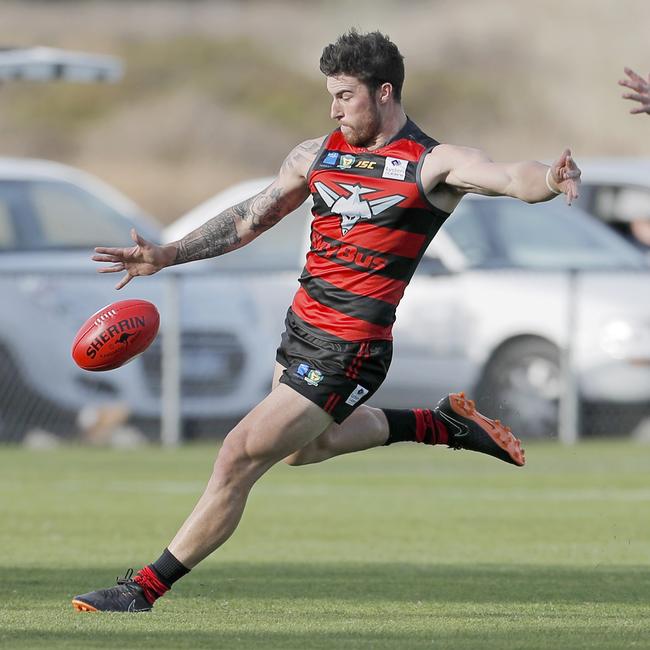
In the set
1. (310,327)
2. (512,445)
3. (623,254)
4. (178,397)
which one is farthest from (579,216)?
(310,327)

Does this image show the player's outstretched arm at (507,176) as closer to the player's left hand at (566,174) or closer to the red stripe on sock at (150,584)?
the player's left hand at (566,174)

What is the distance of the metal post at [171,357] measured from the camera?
16812 mm

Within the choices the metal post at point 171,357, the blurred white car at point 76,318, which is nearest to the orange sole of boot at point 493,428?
the blurred white car at point 76,318

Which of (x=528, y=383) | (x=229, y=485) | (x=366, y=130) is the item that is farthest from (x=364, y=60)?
(x=528, y=383)

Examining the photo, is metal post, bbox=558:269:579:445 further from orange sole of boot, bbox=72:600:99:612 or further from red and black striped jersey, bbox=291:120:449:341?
orange sole of boot, bbox=72:600:99:612

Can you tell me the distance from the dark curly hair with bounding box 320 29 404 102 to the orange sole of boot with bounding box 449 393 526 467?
1828 millimetres

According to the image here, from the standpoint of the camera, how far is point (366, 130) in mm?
7773

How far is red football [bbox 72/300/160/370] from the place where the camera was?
8.32 m

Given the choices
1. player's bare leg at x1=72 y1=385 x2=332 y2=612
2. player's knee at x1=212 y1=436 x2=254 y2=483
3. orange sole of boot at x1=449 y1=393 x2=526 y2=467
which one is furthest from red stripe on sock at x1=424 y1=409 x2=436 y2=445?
A: player's knee at x1=212 y1=436 x2=254 y2=483

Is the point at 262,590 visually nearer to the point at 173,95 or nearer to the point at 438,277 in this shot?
the point at 438,277

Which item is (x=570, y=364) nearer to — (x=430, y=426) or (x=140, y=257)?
(x=430, y=426)

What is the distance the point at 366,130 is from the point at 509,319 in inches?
352

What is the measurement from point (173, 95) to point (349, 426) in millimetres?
40195

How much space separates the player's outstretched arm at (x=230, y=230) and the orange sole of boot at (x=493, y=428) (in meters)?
1.40
